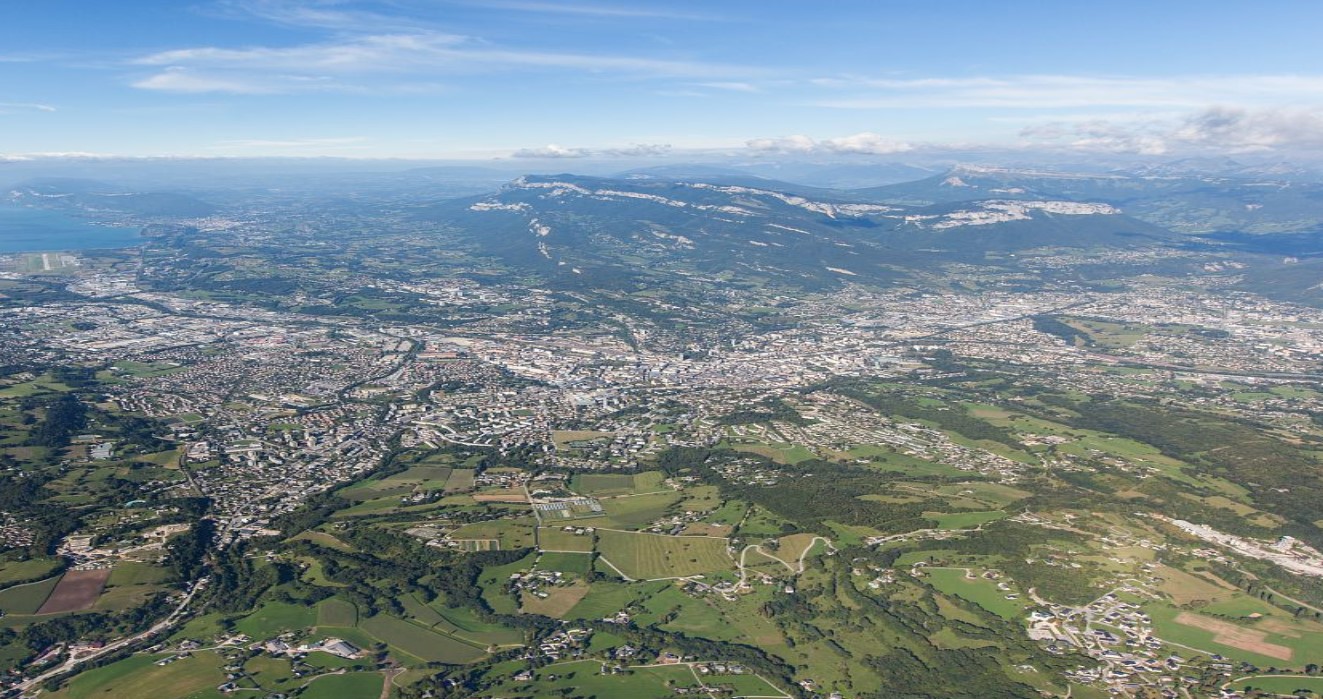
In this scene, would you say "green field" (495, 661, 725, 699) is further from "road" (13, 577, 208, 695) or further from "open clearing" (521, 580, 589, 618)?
"road" (13, 577, 208, 695)

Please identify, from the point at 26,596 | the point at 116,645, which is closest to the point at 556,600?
the point at 116,645

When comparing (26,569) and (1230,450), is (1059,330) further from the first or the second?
(26,569)

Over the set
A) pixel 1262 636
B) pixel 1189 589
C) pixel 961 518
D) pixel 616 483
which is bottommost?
pixel 1262 636

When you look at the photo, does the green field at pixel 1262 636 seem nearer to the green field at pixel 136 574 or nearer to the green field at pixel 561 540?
the green field at pixel 561 540

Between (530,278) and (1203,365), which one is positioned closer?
(1203,365)

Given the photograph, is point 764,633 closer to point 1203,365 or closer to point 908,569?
point 908,569

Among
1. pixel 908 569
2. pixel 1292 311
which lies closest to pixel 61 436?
pixel 908 569
